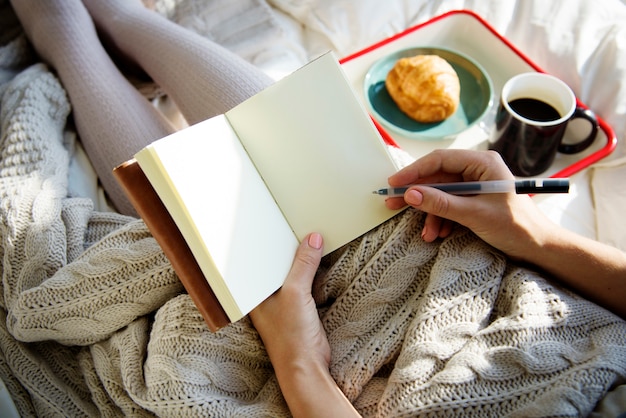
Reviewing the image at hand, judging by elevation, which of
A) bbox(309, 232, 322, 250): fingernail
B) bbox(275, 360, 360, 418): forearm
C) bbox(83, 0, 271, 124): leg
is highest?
bbox(83, 0, 271, 124): leg

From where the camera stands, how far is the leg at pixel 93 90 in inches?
29.3

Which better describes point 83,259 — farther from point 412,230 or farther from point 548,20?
point 548,20

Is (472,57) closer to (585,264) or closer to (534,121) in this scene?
(534,121)

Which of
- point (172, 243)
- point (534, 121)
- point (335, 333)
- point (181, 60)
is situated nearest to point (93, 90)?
point (181, 60)

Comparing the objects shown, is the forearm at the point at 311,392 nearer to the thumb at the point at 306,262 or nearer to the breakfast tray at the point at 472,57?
the thumb at the point at 306,262

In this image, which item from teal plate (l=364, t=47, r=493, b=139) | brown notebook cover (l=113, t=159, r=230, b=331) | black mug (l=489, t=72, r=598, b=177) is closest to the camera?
brown notebook cover (l=113, t=159, r=230, b=331)

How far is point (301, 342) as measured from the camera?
19.8 inches

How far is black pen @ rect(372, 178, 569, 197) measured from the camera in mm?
502

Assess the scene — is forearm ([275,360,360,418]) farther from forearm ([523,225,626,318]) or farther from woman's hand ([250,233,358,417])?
forearm ([523,225,626,318])

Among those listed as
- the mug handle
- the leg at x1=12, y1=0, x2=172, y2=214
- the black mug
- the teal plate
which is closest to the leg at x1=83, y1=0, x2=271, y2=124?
the leg at x1=12, y1=0, x2=172, y2=214

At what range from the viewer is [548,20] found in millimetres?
900

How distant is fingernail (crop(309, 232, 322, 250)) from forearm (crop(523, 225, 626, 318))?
23 centimetres

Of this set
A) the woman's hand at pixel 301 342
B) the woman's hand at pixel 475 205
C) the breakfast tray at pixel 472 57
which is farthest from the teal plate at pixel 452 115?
the woman's hand at pixel 301 342

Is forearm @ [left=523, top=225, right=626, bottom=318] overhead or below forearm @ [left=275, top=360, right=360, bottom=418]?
below
